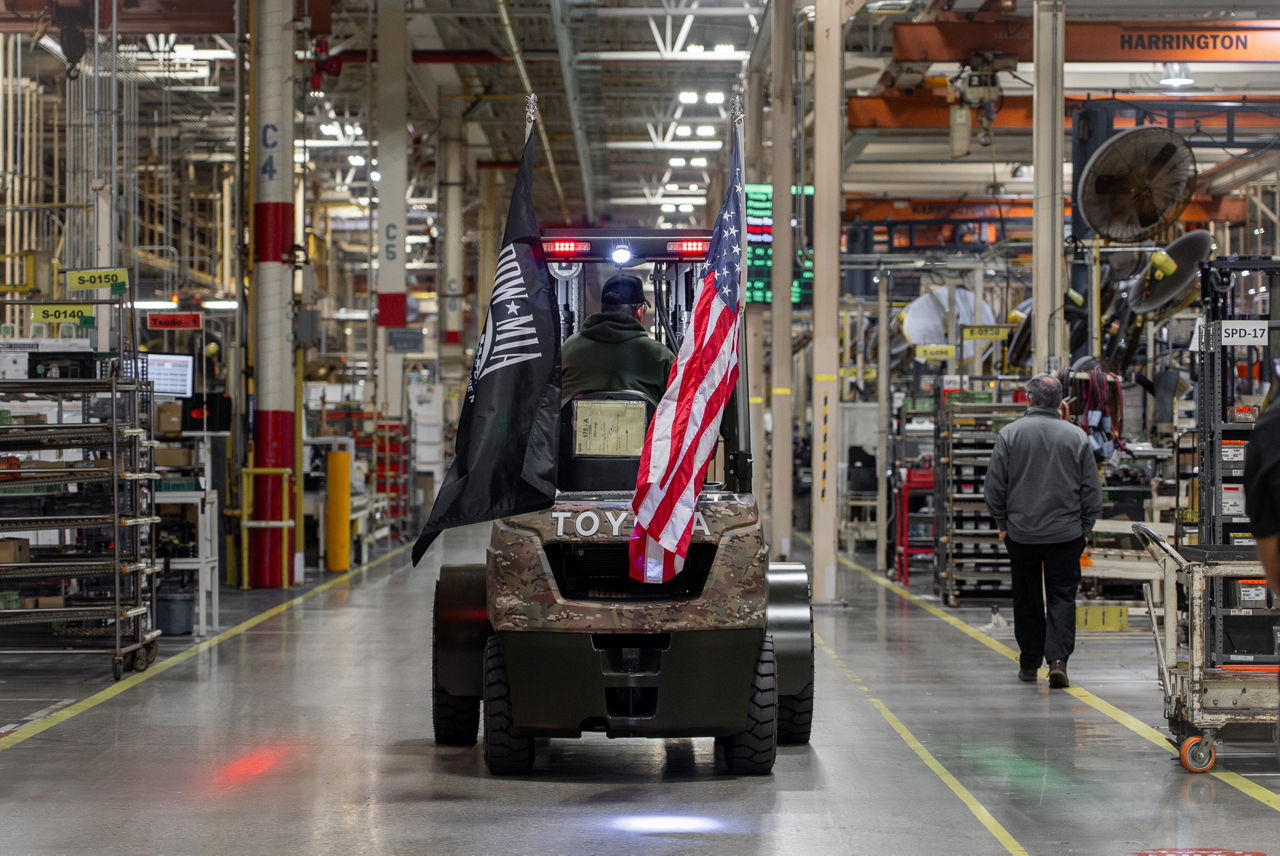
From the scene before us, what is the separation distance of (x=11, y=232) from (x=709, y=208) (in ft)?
69.8

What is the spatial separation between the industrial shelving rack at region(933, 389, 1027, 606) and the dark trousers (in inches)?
184

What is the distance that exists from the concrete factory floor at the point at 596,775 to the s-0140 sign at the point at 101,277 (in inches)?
112

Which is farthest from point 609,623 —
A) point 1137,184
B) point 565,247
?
point 1137,184

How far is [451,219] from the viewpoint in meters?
32.3

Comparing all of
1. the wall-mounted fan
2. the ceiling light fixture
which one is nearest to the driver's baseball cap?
the wall-mounted fan

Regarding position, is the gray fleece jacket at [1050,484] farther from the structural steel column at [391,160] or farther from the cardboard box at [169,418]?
the structural steel column at [391,160]

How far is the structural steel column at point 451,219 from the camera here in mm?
31594

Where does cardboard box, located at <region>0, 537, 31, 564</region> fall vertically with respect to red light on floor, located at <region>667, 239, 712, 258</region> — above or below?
below

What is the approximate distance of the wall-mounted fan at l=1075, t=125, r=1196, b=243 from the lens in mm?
13281

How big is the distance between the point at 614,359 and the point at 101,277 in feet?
16.8

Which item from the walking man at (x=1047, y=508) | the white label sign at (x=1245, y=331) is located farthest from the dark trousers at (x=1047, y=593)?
the white label sign at (x=1245, y=331)

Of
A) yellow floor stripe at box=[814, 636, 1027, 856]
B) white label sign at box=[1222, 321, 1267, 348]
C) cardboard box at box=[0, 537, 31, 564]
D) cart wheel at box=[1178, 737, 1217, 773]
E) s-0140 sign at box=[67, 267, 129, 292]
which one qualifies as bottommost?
yellow floor stripe at box=[814, 636, 1027, 856]

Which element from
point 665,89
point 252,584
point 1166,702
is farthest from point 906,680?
point 665,89

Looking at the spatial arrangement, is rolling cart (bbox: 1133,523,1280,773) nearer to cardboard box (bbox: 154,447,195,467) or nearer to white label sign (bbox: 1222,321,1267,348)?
white label sign (bbox: 1222,321,1267,348)
